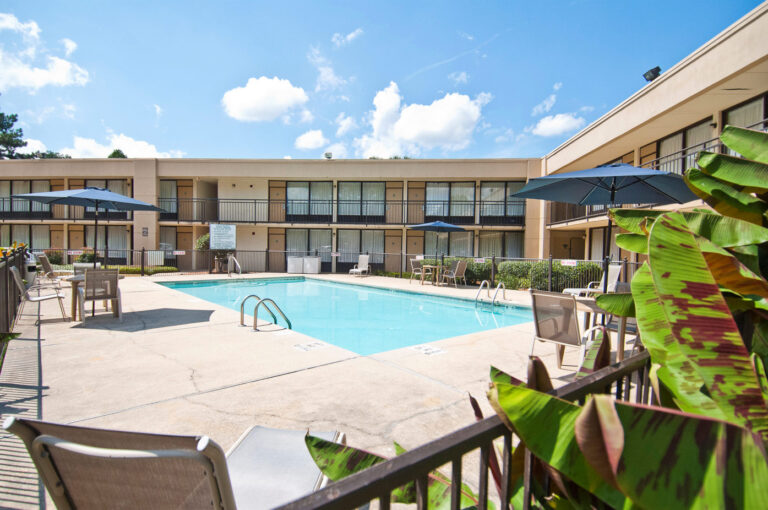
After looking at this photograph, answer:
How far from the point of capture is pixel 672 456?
49 centimetres

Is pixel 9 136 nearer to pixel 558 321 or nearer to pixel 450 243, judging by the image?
pixel 450 243

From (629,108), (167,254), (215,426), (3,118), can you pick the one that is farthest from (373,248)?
(3,118)

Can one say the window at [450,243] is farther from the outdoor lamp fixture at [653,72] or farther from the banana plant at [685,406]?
the banana plant at [685,406]

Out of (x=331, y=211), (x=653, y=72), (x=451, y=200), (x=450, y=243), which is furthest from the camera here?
(x=331, y=211)

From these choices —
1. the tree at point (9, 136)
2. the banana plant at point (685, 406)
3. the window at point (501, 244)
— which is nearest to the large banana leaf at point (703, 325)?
the banana plant at point (685, 406)

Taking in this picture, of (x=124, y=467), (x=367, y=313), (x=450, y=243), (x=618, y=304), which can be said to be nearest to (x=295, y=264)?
(x=450, y=243)

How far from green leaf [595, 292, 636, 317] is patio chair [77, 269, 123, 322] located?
24.5ft

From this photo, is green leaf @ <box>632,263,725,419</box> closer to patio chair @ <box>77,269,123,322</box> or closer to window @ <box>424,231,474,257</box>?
patio chair @ <box>77,269,123,322</box>

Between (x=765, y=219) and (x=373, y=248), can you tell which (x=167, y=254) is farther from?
(x=765, y=219)

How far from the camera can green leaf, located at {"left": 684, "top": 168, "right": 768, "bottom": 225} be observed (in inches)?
42.2

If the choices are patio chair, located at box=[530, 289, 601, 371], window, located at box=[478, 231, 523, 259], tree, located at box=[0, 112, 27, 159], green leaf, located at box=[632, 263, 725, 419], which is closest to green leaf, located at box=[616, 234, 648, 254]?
green leaf, located at box=[632, 263, 725, 419]

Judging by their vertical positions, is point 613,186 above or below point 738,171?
above

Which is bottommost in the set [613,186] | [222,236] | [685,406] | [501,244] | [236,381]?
[236,381]

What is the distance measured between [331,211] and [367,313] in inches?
514
